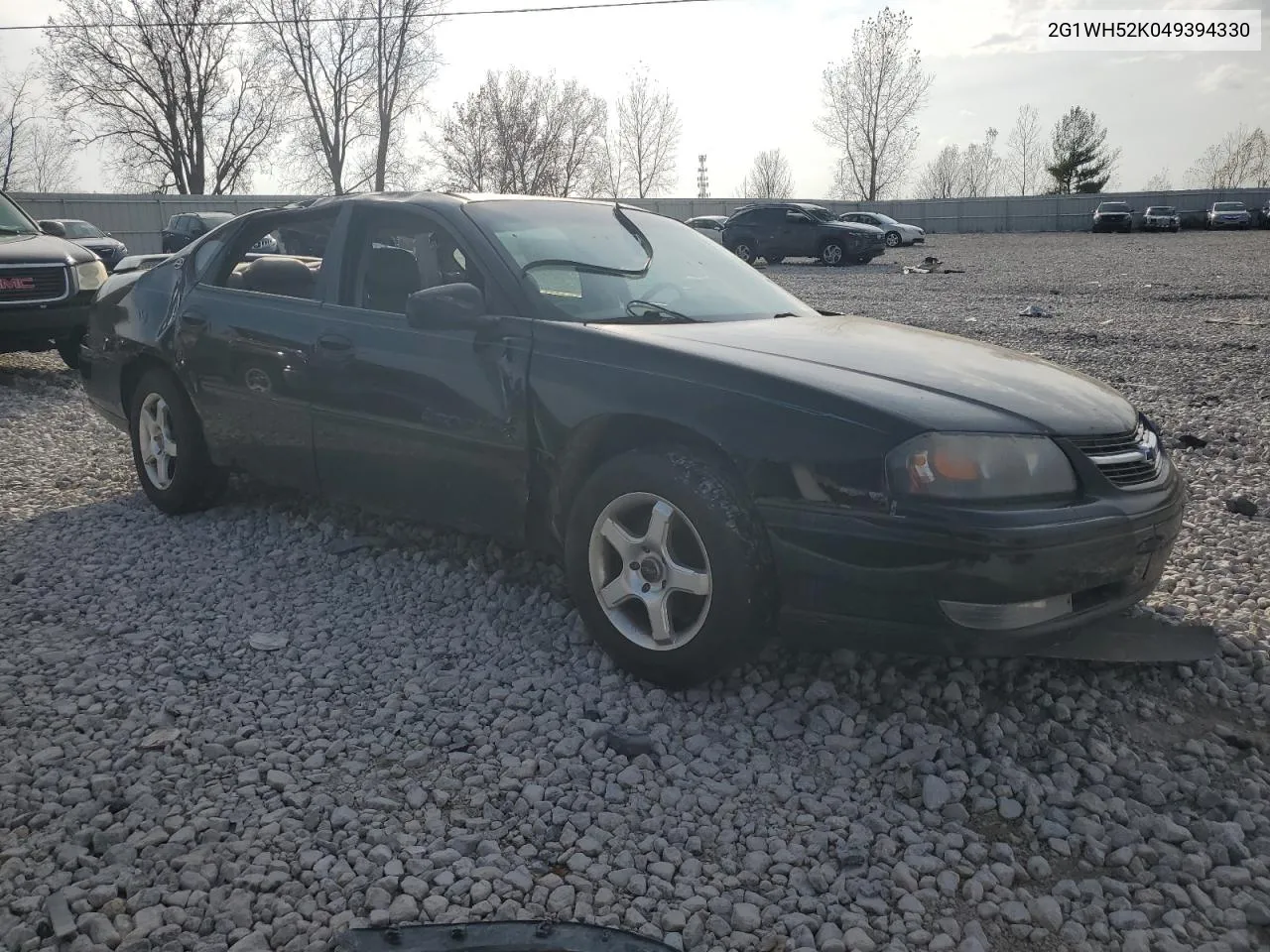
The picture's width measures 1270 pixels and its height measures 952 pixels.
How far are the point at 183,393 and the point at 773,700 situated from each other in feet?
11.0

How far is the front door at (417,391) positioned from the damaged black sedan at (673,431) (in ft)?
0.03

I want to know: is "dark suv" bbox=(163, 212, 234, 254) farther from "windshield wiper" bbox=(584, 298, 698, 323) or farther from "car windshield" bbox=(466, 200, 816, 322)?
"windshield wiper" bbox=(584, 298, 698, 323)

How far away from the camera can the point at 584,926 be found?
2254 mm

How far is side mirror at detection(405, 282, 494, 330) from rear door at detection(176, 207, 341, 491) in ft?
2.75

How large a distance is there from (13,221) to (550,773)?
975cm

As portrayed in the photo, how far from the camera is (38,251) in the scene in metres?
9.31

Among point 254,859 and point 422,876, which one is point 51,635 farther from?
point 422,876

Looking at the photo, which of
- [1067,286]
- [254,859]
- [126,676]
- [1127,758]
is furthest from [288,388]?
[1067,286]

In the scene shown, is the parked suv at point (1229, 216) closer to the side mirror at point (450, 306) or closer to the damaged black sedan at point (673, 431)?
the damaged black sedan at point (673, 431)

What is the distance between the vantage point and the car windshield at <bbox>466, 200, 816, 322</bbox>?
3836 mm

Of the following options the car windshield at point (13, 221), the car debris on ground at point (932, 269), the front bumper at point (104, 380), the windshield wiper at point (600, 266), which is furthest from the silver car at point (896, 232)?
the windshield wiper at point (600, 266)

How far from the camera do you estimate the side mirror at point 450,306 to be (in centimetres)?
367

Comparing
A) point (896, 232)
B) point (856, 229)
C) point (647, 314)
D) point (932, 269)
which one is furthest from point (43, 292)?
point (896, 232)

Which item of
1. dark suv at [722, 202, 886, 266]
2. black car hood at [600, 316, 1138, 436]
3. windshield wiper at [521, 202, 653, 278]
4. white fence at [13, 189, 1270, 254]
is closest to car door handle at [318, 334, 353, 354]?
windshield wiper at [521, 202, 653, 278]
